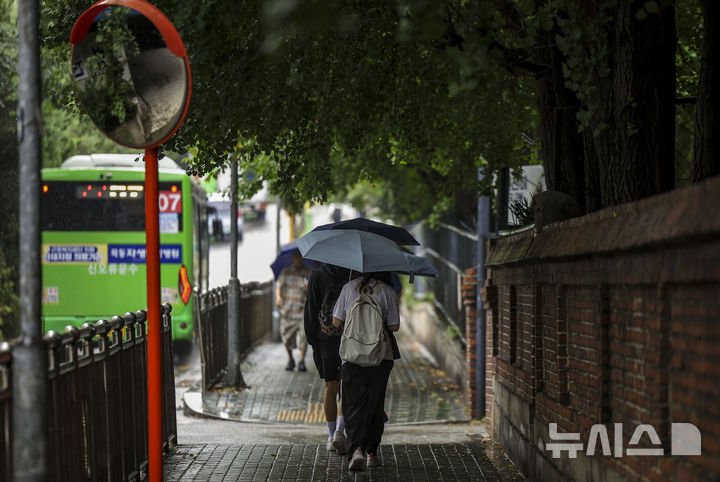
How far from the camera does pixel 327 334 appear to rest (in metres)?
9.52

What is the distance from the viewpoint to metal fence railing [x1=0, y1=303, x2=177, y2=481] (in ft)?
18.6

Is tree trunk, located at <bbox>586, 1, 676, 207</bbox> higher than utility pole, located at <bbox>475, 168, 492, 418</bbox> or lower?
higher

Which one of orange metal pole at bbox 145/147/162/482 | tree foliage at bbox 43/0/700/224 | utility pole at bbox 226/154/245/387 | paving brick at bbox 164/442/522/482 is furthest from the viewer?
utility pole at bbox 226/154/245/387

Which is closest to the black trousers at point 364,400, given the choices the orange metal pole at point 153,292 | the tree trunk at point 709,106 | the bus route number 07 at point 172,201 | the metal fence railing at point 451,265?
the orange metal pole at point 153,292

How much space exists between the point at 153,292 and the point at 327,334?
3.47 m

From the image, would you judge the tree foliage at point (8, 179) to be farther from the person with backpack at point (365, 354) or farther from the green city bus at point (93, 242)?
the person with backpack at point (365, 354)

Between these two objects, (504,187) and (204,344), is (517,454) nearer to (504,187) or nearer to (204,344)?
(504,187)

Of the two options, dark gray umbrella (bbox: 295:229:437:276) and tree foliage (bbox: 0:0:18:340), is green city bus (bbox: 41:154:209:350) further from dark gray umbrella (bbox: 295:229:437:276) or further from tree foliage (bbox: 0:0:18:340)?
dark gray umbrella (bbox: 295:229:437:276)

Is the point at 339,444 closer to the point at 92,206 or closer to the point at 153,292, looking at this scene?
the point at 153,292

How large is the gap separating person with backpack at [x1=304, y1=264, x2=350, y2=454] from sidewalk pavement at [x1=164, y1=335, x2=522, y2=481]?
25 centimetres

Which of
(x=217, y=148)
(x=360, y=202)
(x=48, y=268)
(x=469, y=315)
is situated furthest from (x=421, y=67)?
(x=360, y=202)

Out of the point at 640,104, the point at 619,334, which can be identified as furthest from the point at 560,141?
the point at 619,334

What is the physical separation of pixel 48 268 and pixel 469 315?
28.1ft

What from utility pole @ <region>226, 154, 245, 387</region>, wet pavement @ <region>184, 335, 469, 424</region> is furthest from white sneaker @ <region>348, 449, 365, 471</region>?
utility pole @ <region>226, 154, 245, 387</region>
